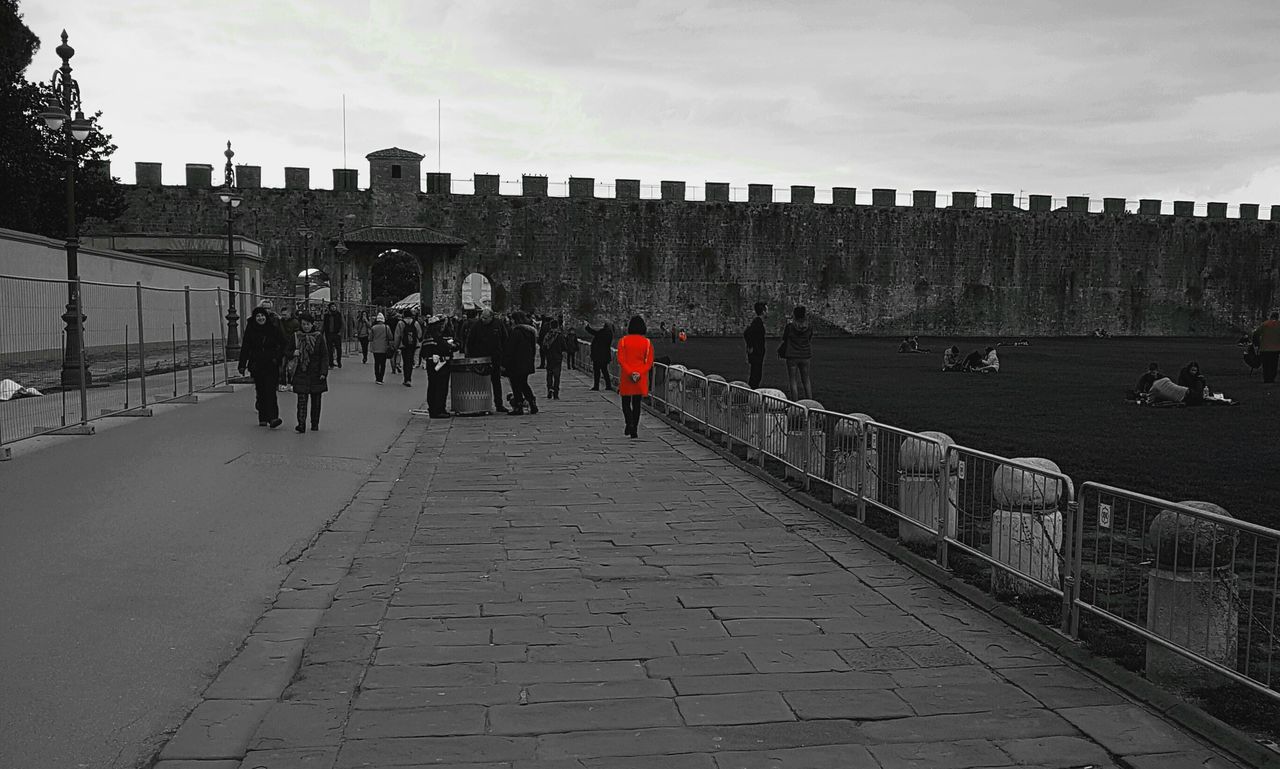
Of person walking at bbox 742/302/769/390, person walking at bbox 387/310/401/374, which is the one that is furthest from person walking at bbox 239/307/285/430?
person walking at bbox 387/310/401/374

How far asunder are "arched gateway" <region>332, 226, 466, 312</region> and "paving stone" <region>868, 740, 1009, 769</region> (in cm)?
3696

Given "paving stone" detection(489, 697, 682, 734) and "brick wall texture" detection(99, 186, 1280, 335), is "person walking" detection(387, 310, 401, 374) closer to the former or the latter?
"brick wall texture" detection(99, 186, 1280, 335)

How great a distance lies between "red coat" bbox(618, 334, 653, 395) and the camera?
11.3 metres

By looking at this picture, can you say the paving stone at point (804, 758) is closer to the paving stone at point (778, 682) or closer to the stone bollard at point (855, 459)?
the paving stone at point (778, 682)

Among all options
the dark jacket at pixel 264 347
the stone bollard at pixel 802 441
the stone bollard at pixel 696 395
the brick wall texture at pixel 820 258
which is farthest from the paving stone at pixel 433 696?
the brick wall texture at pixel 820 258

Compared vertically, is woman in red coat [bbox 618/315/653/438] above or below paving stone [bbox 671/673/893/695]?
above

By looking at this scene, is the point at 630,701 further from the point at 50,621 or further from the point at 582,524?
the point at 582,524

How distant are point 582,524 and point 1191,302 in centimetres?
4980

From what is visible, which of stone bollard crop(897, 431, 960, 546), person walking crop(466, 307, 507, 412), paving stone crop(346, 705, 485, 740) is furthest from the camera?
person walking crop(466, 307, 507, 412)

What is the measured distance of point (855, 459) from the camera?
683cm

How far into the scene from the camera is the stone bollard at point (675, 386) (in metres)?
13.0

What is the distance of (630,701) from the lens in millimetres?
3574

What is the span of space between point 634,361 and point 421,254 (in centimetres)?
3072

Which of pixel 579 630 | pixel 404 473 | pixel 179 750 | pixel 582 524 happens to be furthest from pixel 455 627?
pixel 404 473
